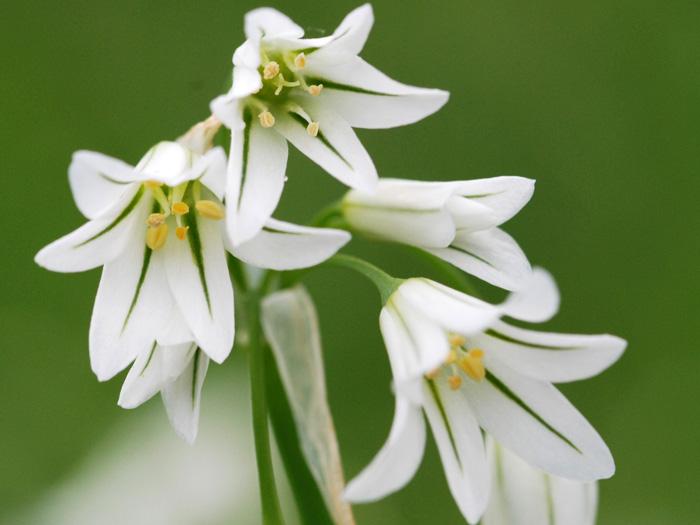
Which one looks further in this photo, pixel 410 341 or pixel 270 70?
pixel 270 70

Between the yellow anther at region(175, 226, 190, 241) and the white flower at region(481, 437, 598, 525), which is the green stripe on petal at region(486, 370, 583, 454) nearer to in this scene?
the white flower at region(481, 437, 598, 525)

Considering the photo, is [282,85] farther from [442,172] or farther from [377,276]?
[442,172]

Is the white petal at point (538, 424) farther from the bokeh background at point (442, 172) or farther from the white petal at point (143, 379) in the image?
the bokeh background at point (442, 172)

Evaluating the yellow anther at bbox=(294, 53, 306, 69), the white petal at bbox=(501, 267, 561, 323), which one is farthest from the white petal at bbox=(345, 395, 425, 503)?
the yellow anther at bbox=(294, 53, 306, 69)

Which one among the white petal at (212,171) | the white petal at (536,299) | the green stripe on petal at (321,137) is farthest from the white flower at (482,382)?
the white petal at (212,171)

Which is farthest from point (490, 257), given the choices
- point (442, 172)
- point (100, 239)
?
point (442, 172)

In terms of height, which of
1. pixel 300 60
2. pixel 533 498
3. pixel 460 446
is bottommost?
pixel 533 498
